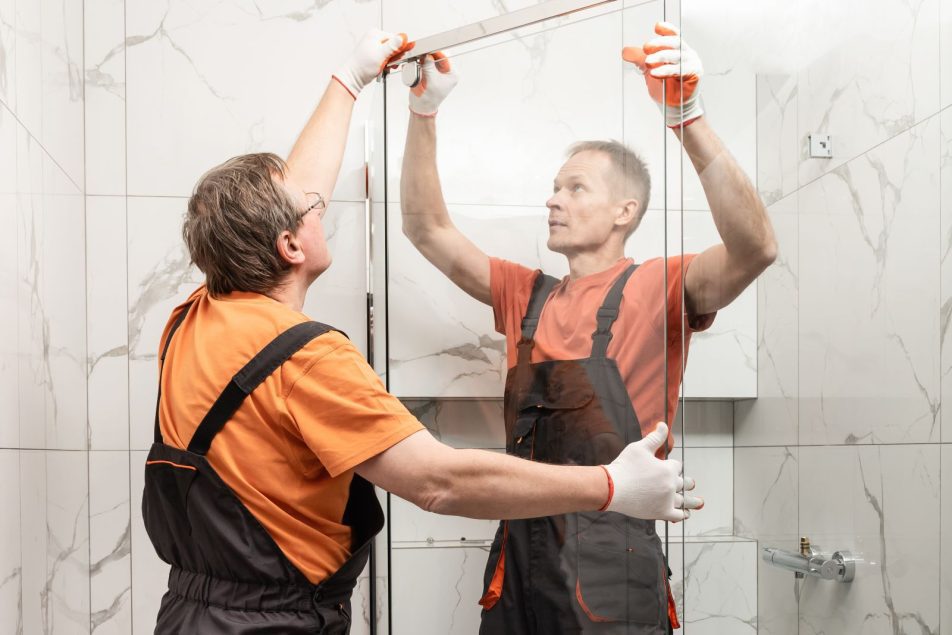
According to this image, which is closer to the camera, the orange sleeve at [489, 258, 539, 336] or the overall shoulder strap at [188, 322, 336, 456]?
the overall shoulder strap at [188, 322, 336, 456]

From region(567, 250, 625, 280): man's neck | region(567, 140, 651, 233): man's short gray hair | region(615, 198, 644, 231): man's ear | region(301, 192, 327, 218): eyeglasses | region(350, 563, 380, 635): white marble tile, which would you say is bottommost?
region(350, 563, 380, 635): white marble tile

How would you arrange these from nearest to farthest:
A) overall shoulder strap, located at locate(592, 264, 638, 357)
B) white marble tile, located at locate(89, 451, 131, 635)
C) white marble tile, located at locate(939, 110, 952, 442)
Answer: white marble tile, located at locate(939, 110, 952, 442)
overall shoulder strap, located at locate(592, 264, 638, 357)
white marble tile, located at locate(89, 451, 131, 635)

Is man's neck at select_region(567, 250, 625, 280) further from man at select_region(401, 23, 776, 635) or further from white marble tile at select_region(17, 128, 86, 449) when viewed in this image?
white marble tile at select_region(17, 128, 86, 449)

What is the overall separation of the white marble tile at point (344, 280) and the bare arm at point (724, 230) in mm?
842

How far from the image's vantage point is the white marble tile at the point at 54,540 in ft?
4.52

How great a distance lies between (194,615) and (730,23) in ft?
3.88

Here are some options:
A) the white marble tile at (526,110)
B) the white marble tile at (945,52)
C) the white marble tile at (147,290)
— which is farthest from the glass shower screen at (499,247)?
the white marble tile at (147,290)

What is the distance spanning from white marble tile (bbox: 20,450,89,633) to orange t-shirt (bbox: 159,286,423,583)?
31 cm

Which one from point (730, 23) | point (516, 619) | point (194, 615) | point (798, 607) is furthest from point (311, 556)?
point (730, 23)

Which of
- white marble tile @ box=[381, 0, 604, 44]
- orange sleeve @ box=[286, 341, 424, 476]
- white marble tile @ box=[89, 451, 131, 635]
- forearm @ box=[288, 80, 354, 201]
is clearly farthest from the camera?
white marble tile @ box=[381, 0, 604, 44]

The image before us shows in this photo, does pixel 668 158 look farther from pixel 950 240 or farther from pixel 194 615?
pixel 194 615

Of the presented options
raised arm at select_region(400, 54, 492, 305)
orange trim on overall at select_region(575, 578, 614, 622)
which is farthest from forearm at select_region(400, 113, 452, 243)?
orange trim on overall at select_region(575, 578, 614, 622)

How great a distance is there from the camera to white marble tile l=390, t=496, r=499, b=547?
151cm

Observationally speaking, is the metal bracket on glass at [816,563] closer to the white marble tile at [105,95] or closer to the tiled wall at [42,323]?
the tiled wall at [42,323]
